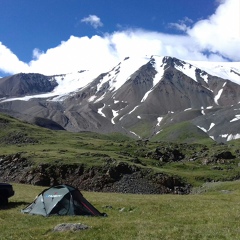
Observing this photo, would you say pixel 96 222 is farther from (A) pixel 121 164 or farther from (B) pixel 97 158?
(B) pixel 97 158

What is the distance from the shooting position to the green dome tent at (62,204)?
26.1 m

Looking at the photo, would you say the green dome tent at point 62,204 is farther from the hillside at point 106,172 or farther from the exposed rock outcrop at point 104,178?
the exposed rock outcrop at point 104,178

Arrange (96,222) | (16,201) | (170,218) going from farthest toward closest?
(16,201) → (170,218) → (96,222)

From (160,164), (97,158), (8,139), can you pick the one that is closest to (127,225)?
(97,158)

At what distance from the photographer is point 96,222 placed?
72.4 feet

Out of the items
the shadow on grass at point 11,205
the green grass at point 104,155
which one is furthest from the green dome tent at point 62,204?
the green grass at point 104,155

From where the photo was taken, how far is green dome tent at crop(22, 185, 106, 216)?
26094 millimetres

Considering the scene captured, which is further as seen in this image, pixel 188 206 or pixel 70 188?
pixel 188 206

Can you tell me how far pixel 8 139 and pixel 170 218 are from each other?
120552 mm

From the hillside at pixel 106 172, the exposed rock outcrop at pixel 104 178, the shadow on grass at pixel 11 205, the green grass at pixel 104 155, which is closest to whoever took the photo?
the shadow on grass at pixel 11 205

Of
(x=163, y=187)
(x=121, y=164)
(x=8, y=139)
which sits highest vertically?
(x=8, y=139)

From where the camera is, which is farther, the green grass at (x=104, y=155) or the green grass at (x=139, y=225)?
the green grass at (x=104, y=155)

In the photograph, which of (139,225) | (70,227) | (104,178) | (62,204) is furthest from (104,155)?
(70,227)

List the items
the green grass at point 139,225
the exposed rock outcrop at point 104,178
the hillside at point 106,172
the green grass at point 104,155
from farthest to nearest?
the green grass at point 104,155 < the hillside at point 106,172 < the exposed rock outcrop at point 104,178 < the green grass at point 139,225
